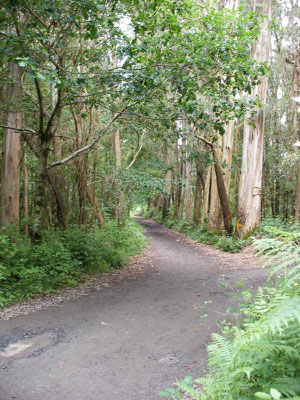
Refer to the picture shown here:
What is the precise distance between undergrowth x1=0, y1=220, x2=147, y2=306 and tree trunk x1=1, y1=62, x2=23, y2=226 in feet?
2.89

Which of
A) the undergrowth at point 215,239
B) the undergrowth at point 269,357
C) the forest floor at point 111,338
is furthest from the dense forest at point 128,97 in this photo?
the forest floor at point 111,338

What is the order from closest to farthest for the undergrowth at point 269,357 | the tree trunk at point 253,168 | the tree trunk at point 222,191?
1. the undergrowth at point 269,357
2. the tree trunk at point 253,168
3. the tree trunk at point 222,191

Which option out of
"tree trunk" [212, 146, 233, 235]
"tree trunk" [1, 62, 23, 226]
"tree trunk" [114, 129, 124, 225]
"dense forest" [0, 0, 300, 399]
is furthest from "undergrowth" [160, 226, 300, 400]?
"tree trunk" [212, 146, 233, 235]

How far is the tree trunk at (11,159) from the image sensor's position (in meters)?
8.91

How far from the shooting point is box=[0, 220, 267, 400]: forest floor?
3.48 metres

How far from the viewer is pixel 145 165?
21531 mm

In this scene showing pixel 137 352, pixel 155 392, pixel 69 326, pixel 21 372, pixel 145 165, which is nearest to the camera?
pixel 155 392

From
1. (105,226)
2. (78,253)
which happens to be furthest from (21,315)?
(105,226)

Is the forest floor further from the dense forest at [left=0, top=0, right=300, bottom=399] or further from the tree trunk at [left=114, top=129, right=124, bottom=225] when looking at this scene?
the tree trunk at [left=114, top=129, right=124, bottom=225]

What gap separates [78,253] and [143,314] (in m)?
3.85

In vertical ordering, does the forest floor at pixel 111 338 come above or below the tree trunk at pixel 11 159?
below

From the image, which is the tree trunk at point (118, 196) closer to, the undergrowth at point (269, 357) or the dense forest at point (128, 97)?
the dense forest at point (128, 97)

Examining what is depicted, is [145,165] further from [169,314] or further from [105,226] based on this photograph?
[169,314]

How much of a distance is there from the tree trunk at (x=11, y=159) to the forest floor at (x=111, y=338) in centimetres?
323
